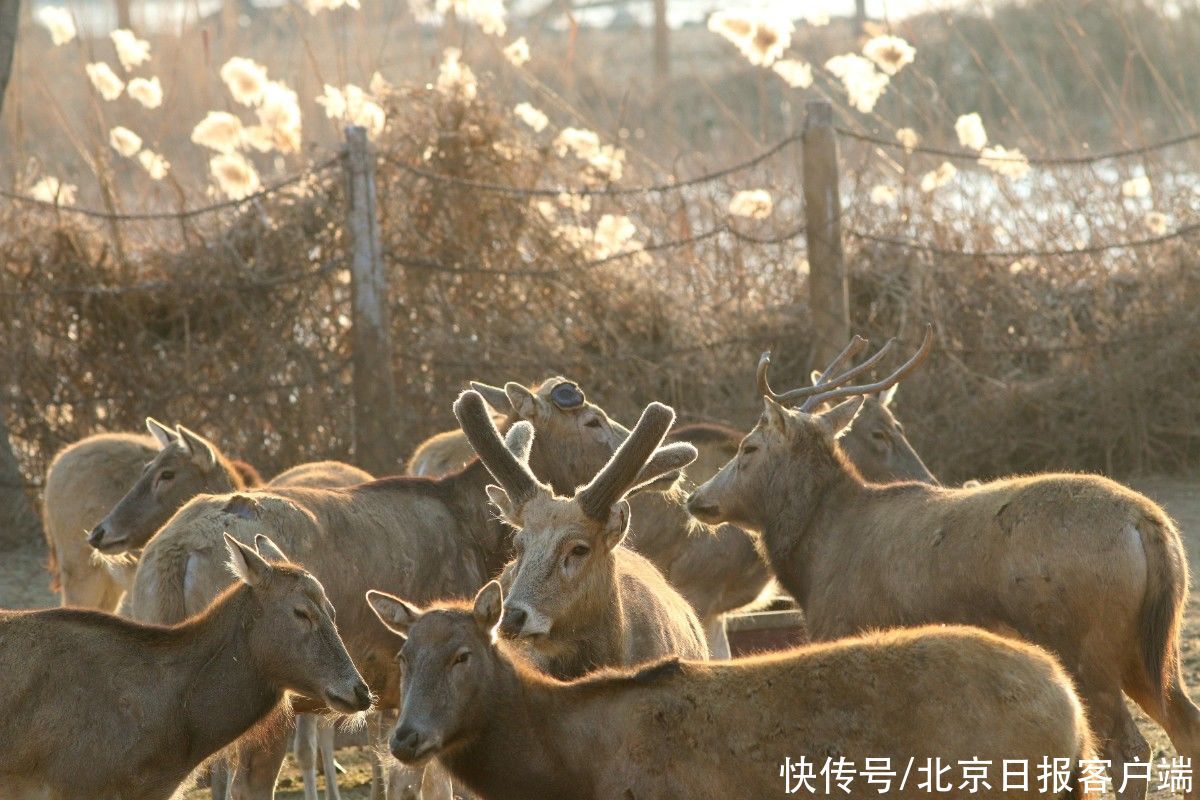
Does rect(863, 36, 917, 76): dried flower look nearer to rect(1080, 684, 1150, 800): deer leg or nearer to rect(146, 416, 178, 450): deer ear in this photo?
rect(146, 416, 178, 450): deer ear

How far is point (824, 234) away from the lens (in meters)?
12.3

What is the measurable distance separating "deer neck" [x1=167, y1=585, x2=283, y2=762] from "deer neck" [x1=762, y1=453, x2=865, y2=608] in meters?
2.60

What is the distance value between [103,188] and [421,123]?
2263 mm

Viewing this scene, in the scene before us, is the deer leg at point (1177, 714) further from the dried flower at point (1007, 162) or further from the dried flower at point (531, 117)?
the dried flower at point (531, 117)

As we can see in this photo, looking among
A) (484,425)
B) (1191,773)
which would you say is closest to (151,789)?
(484,425)

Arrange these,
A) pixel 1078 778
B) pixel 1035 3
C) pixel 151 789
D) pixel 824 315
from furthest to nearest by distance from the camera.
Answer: pixel 1035 3
pixel 824 315
pixel 151 789
pixel 1078 778

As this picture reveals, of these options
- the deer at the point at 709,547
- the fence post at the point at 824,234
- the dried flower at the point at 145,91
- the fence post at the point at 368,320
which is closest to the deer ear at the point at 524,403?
the deer at the point at 709,547

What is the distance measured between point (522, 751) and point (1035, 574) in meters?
2.26

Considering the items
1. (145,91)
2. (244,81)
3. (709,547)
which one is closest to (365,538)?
(709,547)

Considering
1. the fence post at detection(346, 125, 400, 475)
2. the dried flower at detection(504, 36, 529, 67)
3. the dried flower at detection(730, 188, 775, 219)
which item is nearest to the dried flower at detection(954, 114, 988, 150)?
the dried flower at detection(730, 188, 775, 219)

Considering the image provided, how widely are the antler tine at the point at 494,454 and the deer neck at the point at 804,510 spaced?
4.93 ft

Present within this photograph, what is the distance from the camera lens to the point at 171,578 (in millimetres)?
7402

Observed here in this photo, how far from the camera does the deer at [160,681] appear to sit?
631 cm

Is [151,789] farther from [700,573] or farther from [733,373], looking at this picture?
[733,373]
